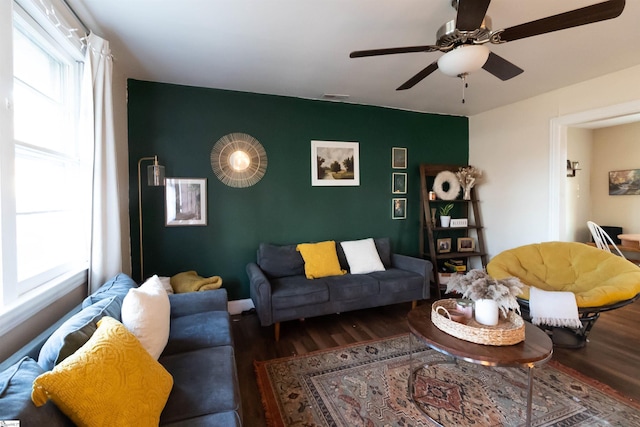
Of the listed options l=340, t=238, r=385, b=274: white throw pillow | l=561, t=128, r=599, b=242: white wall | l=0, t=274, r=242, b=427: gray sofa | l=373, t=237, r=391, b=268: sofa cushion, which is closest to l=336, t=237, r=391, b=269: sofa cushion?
l=373, t=237, r=391, b=268: sofa cushion

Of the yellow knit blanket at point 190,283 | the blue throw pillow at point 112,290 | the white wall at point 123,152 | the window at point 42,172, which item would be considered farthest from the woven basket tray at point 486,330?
the white wall at point 123,152

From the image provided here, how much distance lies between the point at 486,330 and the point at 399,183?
2730 mm

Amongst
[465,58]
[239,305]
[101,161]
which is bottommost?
[239,305]

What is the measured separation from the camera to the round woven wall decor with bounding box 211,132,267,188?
3.29 m

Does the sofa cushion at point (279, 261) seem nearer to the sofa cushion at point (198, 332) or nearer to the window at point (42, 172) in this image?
the sofa cushion at point (198, 332)

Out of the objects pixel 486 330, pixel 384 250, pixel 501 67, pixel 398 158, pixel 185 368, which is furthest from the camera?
pixel 398 158

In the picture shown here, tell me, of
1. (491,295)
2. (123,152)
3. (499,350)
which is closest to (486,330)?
(499,350)

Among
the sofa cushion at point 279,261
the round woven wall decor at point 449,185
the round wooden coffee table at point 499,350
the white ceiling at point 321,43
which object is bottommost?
the round wooden coffee table at point 499,350

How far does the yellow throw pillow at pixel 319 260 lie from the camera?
10.5ft

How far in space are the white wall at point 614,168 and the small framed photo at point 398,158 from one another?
4.20 m

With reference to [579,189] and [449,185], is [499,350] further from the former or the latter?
[579,189]

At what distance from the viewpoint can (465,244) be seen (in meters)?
4.25

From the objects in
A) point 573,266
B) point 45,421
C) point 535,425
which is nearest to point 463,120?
point 573,266

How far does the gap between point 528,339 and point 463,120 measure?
3.69 metres
